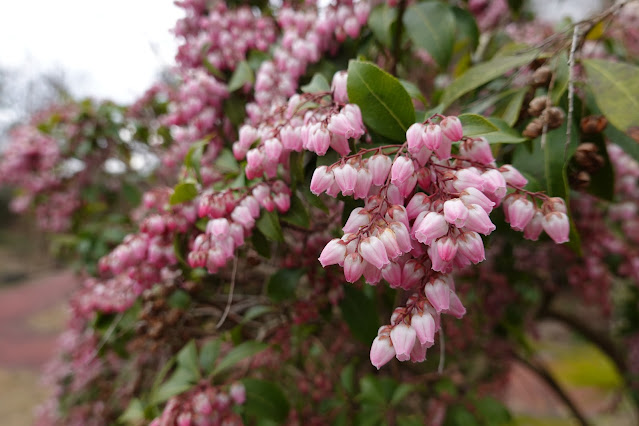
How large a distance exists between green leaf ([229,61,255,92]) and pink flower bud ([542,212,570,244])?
815mm

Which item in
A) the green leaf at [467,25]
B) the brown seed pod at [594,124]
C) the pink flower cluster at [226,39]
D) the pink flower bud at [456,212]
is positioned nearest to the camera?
the pink flower bud at [456,212]

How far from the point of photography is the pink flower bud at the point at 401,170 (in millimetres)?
524

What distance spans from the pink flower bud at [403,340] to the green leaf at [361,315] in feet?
1.52

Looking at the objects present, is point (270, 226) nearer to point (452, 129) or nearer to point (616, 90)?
point (452, 129)

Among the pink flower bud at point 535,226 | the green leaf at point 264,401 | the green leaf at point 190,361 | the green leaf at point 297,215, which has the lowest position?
the green leaf at point 264,401

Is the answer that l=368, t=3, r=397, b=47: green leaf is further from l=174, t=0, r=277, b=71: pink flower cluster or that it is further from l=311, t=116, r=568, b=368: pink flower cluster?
l=311, t=116, r=568, b=368: pink flower cluster

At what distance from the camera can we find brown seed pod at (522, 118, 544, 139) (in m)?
0.73

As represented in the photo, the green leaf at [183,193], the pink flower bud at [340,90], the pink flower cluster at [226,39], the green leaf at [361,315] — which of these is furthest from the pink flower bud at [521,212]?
the pink flower cluster at [226,39]

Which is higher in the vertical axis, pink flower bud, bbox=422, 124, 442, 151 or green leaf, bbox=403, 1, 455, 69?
green leaf, bbox=403, 1, 455, 69

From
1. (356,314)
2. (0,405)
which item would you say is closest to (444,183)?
(356,314)

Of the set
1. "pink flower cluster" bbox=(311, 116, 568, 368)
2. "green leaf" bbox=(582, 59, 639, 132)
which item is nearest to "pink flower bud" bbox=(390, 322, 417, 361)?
"pink flower cluster" bbox=(311, 116, 568, 368)

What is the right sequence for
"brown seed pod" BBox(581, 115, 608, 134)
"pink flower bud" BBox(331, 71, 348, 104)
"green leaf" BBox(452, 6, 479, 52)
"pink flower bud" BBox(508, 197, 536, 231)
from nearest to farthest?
"pink flower bud" BBox(508, 197, 536, 231) < "pink flower bud" BBox(331, 71, 348, 104) < "brown seed pod" BBox(581, 115, 608, 134) < "green leaf" BBox(452, 6, 479, 52)

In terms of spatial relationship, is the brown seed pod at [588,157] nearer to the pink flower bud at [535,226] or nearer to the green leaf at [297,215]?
the pink flower bud at [535,226]

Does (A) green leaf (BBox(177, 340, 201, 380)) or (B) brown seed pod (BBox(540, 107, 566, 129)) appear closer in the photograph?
(B) brown seed pod (BBox(540, 107, 566, 129))
